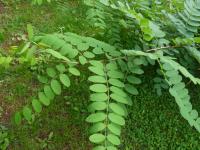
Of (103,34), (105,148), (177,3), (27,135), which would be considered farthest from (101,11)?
(105,148)

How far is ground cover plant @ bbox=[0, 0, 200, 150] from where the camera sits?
2898mm

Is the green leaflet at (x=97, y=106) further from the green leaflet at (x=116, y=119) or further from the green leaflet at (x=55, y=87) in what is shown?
the green leaflet at (x=55, y=87)

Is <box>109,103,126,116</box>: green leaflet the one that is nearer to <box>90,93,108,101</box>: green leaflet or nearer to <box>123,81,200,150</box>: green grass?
<box>90,93,108,101</box>: green leaflet

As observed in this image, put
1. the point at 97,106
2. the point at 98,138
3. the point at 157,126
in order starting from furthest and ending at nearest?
the point at 157,126, the point at 97,106, the point at 98,138

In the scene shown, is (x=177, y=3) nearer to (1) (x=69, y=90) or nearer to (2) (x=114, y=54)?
(2) (x=114, y=54)

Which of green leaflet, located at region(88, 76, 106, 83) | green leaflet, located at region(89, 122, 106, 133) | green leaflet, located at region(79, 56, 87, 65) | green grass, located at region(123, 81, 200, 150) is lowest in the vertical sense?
green grass, located at region(123, 81, 200, 150)

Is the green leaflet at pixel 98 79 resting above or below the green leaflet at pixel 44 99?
above

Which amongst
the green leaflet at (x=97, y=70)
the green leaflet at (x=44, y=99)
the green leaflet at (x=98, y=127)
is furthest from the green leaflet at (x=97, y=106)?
the green leaflet at (x=44, y=99)

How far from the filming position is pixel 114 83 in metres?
2.88

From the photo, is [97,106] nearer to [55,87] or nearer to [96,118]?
[96,118]

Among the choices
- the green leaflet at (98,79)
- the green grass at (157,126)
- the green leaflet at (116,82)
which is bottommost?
the green grass at (157,126)

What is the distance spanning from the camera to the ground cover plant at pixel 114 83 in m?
2.90

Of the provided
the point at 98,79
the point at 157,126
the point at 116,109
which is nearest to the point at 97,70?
the point at 98,79

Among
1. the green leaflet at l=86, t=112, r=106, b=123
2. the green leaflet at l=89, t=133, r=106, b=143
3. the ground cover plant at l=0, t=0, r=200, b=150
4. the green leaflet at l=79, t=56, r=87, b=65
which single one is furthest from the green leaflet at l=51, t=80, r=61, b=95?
the green leaflet at l=89, t=133, r=106, b=143
